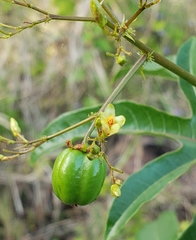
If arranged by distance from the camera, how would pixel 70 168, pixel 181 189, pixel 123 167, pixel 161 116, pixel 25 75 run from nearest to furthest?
1. pixel 70 168
2. pixel 161 116
3. pixel 181 189
4. pixel 123 167
5. pixel 25 75

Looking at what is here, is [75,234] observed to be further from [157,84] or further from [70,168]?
[70,168]

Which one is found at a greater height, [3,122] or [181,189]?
[3,122]

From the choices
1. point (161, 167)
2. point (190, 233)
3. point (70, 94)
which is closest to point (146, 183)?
point (161, 167)

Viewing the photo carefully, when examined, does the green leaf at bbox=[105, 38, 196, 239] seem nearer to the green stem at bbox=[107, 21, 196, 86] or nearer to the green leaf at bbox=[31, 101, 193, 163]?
the green leaf at bbox=[31, 101, 193, 163]

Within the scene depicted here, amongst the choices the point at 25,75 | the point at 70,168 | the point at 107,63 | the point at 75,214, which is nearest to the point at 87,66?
the point at 107,63

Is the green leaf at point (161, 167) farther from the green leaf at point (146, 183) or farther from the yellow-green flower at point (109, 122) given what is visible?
the yellow-green flower at point (109, 122)
